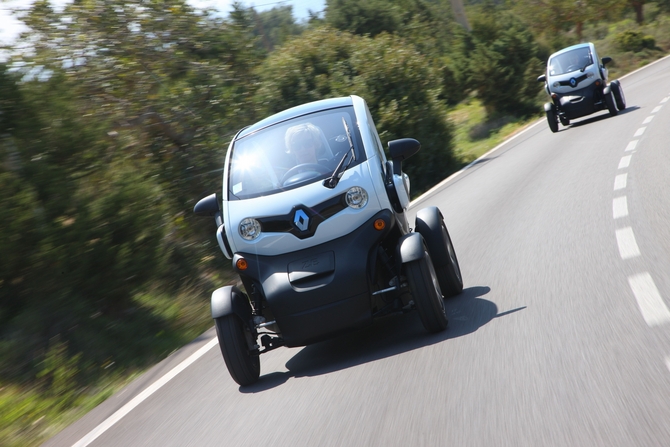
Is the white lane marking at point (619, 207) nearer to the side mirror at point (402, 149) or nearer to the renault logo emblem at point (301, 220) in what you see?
the side mirror at point (402, 149)

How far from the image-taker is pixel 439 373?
4.72m

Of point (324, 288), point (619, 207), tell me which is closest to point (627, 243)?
point (619, 207)

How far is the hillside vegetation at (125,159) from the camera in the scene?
758cm

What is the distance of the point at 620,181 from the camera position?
408 inches

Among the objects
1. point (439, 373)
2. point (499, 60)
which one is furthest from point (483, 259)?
point (499, 60)

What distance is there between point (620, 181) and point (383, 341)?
5823 mm

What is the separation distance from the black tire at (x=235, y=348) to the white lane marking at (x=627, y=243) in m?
3.25

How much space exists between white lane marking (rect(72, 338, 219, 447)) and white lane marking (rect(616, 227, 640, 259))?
12.2 ft

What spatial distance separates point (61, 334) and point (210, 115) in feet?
22.9

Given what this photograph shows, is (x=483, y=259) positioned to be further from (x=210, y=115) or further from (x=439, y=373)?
(x=210, y=115)

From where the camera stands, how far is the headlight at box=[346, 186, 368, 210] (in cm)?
563

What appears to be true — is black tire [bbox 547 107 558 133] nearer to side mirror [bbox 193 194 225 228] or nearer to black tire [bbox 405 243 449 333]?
side mirror [bbox 193 194 225 228]

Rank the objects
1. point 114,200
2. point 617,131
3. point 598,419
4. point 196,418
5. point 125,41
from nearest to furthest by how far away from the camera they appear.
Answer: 1. point 598,419
2. point 196,418
3. point 114,200
4. point 125,41
5. point 617,131

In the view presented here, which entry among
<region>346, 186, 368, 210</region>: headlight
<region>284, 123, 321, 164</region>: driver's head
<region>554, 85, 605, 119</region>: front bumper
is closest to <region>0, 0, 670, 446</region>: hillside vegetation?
<region>284, 123, 321, 164</region>: driver's head
